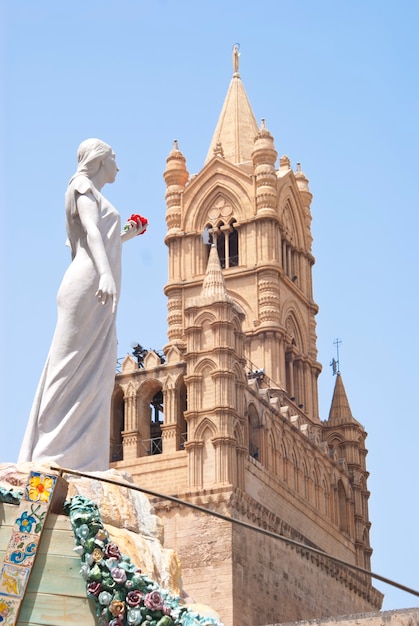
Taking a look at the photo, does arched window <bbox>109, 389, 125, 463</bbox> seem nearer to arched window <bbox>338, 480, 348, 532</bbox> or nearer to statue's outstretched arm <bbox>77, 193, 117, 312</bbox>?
arched window <bbox>338, 480, 348, 532</bbox>

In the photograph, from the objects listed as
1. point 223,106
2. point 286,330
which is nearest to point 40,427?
point 286,330

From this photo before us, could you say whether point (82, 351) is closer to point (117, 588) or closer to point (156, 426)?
point (117, 588)

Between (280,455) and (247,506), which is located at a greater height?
(280,455)

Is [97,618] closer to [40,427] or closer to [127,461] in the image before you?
[40,427]

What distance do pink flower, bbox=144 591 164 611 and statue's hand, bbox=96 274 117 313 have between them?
365cm

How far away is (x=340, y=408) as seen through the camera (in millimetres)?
58812

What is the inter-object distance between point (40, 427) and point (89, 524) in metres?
2.62

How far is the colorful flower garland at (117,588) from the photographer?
9117 millimetres

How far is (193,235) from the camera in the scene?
5934cm

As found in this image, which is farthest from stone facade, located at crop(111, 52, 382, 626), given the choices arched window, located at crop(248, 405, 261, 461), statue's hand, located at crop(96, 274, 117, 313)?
statue's hand, located at crop(96, 274, 117, 313)

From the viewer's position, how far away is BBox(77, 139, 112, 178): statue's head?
13.1 metres

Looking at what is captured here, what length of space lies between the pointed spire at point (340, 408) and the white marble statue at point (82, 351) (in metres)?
45.7

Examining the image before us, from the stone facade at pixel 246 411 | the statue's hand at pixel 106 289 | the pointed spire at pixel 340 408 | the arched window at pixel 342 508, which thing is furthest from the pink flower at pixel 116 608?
the pointed spire at pixel 340 408

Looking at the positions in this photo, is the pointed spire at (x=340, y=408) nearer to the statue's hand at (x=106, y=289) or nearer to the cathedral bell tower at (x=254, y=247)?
the cathedral bell tower at (x=254, y=247)
